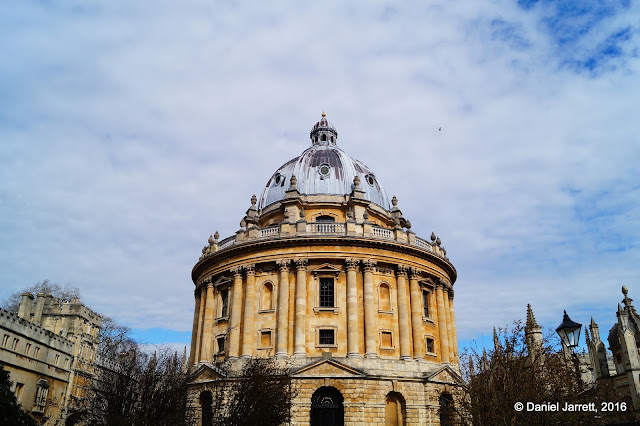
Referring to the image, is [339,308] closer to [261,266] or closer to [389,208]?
[261,266]

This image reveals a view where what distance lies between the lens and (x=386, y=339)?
3472 centimetres

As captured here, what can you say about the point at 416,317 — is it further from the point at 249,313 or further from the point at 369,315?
the point at 249,313

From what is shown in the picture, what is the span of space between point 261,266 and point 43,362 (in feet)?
62.8

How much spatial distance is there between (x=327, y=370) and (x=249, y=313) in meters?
7.02

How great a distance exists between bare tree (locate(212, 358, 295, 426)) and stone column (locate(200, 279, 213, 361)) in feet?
21.8

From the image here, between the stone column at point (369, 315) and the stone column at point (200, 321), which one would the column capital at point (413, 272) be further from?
the stone column at point (200, 321)

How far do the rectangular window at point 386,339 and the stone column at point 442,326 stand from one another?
5.39m

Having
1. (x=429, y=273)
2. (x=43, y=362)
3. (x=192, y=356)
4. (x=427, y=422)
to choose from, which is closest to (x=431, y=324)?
(x=429, y=273)

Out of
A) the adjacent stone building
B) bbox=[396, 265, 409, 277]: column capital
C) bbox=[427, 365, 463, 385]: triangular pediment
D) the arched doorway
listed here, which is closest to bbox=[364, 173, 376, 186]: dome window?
bbox=[396, 265, 409, 277]: column capital

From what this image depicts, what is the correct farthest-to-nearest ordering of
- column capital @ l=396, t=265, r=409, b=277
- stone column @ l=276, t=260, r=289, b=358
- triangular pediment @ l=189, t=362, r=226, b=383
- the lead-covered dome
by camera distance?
1. the lead-covered dome
2. column capital @ l=396, t=265, r=409, b=277
3. triangular pediment @ l=189, t=362, r=226, b=383
4. stone column @ l=276, t=260, r=289, b=358

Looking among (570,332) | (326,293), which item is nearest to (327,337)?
(326,293)

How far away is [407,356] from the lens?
33938 millimetres

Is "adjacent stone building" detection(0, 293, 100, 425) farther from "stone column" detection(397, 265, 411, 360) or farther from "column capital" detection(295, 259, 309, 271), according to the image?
"stone column" detection(397, 265, 411, 360)

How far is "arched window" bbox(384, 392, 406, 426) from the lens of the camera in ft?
106
